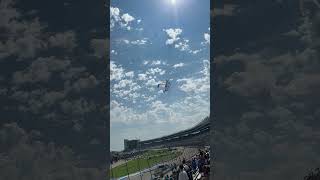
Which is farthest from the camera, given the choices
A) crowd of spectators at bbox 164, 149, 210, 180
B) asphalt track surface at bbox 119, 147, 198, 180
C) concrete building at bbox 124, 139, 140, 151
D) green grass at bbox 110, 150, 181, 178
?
asphalt track surface at bbox 119, 147, 198, 180

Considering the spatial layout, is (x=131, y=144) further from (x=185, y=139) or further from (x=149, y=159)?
(x=185, y=139)

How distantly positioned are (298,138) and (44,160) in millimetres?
2772

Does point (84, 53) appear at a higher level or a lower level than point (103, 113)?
higher

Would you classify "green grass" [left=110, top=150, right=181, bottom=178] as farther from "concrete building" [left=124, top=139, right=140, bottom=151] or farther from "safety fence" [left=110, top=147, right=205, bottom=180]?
"concrete building" [left=124, top=139, right=140, bottom=151]

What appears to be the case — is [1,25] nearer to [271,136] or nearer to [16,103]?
[16,103]

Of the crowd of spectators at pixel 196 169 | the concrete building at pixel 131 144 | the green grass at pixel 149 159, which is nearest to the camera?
the crowd of spectators at pixel 196 169

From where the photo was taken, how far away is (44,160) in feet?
18.2

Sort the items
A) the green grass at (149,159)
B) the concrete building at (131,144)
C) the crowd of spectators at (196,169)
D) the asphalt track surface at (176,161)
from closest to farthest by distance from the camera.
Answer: the crowd of spectators at (196,169), the concrete building at (131,144), the green grass at (149,159), the asphalt track surface at (176,161)

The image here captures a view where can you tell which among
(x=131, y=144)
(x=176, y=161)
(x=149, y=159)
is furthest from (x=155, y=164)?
(x=131, y=144)

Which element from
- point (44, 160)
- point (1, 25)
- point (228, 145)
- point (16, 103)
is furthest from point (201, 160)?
point (1, 25)

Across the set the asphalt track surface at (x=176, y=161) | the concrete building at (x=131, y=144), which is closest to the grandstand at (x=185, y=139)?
the asphalt track surface at (x=176, y=161)

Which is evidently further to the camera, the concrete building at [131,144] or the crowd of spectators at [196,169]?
the concrete building at [131,144]

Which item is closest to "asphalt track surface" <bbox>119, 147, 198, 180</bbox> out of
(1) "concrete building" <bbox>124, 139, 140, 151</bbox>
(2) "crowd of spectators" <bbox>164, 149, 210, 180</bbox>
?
(2) "crowd of spectators" <bbox>164, 149, 210, 180</bbox>

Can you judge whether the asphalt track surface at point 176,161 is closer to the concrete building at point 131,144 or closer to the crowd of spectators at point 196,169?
the crowd of spectators at point 196,169
